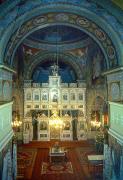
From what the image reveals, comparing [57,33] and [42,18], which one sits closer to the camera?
[42,18]

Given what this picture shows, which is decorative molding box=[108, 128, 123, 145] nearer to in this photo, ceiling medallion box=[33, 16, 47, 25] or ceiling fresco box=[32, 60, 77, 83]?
ceiling medallion box=[33, 16, 47, 25]

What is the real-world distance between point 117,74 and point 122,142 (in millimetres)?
3522

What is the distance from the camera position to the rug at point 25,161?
1464 cm

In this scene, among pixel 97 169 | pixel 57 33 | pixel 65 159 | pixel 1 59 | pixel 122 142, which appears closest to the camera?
pixel 122 142

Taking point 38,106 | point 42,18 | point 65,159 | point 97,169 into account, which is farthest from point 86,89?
point 42,18

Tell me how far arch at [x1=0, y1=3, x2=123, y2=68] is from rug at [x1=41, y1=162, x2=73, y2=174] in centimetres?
609

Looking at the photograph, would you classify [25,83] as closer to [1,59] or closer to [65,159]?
[65,159]

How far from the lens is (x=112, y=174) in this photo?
12.4m

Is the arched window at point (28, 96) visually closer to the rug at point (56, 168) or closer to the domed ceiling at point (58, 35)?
the domed ceiling at point (58, 35)

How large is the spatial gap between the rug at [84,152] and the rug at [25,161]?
9.55 feet

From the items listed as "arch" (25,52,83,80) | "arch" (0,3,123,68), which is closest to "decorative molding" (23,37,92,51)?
"arch" (25,52,83,80)

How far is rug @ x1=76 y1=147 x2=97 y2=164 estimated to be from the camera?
1697cm

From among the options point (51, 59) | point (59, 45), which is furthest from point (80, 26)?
point (51, 59)

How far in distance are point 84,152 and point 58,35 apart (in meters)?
8.56
